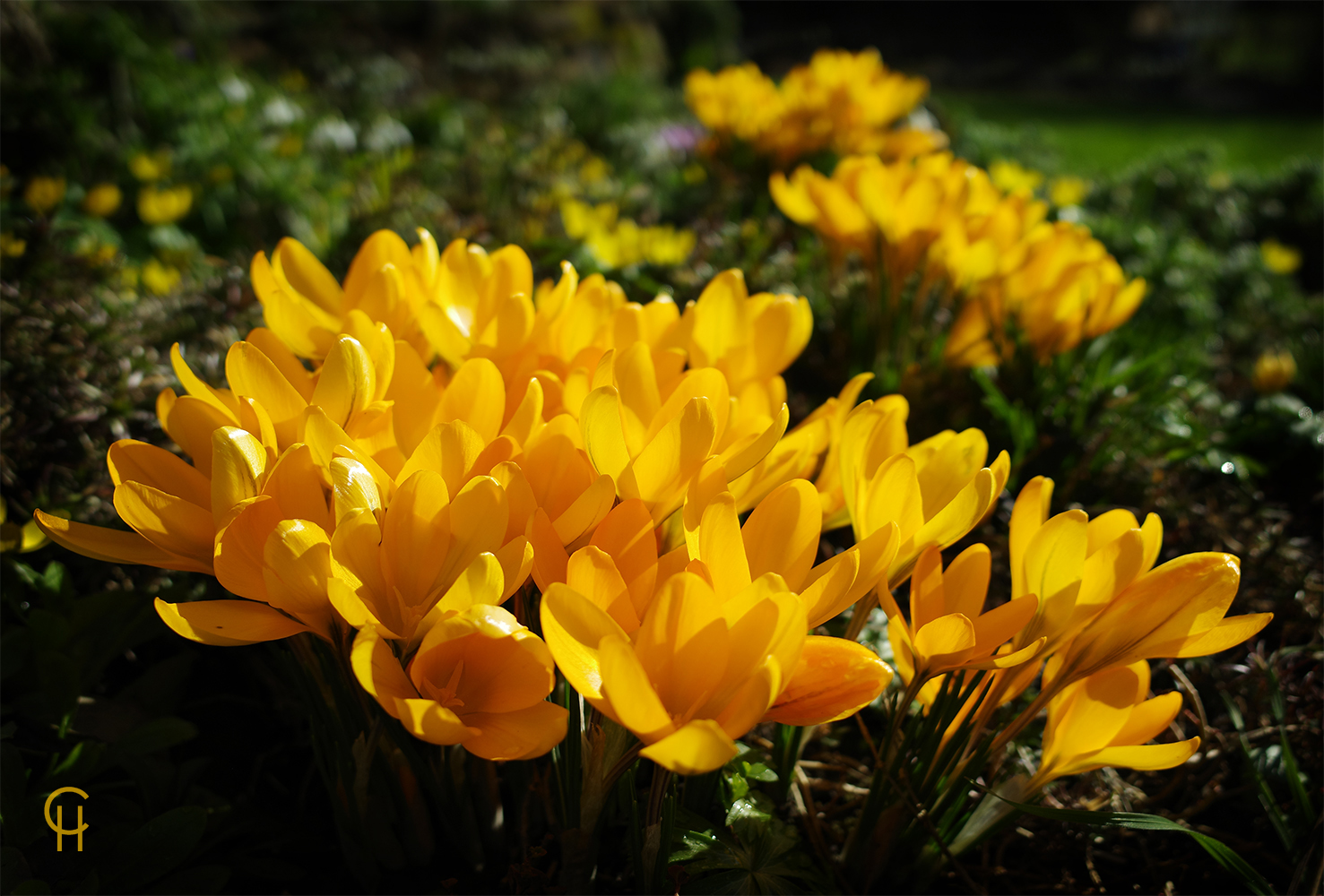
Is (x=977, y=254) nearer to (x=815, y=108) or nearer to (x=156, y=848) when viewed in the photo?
(x=156, y=848)

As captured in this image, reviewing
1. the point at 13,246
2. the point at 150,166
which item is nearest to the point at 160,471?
the point at 13,246

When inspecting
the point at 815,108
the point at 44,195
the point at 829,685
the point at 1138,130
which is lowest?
the point at 44,195

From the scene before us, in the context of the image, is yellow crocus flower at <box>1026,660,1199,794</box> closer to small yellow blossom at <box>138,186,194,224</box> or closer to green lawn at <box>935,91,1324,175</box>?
small yellow blossom at <box>138,186,194,224</box>

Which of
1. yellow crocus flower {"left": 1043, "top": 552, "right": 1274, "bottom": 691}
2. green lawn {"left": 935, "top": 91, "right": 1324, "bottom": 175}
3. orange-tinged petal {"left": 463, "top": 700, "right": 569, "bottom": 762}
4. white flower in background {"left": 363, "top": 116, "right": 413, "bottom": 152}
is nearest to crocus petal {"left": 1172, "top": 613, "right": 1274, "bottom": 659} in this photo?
yellow crocus flower {"left": 1043, "top": 552, "right": 1274, "bottom": 691}

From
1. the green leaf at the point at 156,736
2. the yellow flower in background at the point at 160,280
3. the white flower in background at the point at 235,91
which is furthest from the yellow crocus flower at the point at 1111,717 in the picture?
the white flower in background at the point at 235,91

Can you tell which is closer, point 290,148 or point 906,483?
point 906,483

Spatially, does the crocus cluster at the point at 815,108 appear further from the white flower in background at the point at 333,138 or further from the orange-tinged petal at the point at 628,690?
the orange-tinged petal at the point at 628,690

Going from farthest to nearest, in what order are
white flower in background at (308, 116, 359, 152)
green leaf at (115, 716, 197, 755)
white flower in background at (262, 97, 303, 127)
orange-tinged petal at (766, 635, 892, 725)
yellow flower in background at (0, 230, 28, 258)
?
1. white flower in background at (262, 97, 303, 127)
2. white flower in background at (308, 116, 359, 152)
3. yellow flower in background at (0, 230, 28, 258)
4. green leaf at (115, 716, 197, 755)
5. orange-tinged petal at (766, 635, 892, 725)
